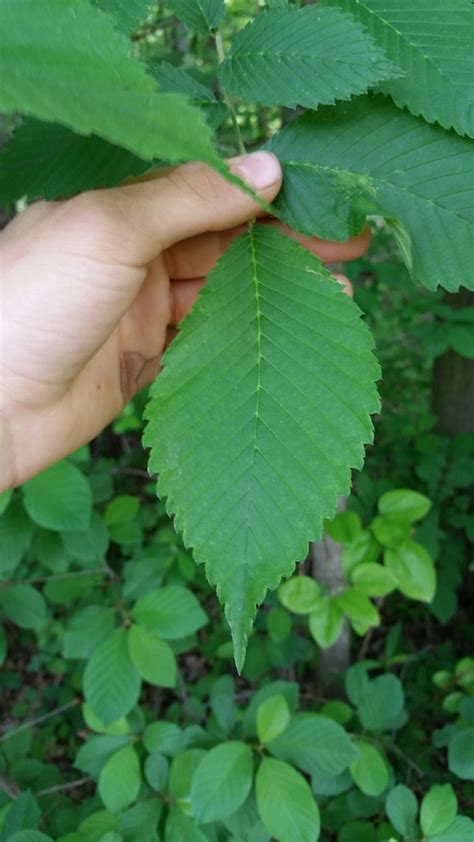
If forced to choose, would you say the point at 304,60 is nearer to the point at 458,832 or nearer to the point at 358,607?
the point at 358,607

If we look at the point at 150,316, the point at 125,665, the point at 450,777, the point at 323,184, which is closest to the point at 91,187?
the point at 323,184

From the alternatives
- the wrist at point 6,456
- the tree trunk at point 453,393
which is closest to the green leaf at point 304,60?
the wrist at point 6,456

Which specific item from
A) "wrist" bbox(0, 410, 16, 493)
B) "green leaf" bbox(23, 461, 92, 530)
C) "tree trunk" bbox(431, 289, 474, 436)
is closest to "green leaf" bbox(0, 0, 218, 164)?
"wrist" bbox(0, 410, 16, 493)

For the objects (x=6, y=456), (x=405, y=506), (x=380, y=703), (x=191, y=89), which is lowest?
A: (x=380, y=703)

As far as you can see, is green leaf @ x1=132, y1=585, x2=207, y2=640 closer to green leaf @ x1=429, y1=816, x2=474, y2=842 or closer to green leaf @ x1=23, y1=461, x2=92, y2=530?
green leaf @ x1=23, y1=461, x2=92, y2=530

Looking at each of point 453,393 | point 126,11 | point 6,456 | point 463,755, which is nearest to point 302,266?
point 126,11

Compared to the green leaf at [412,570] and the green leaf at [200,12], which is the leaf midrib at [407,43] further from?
the green leaf at [412,570]

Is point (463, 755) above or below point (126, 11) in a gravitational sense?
below
